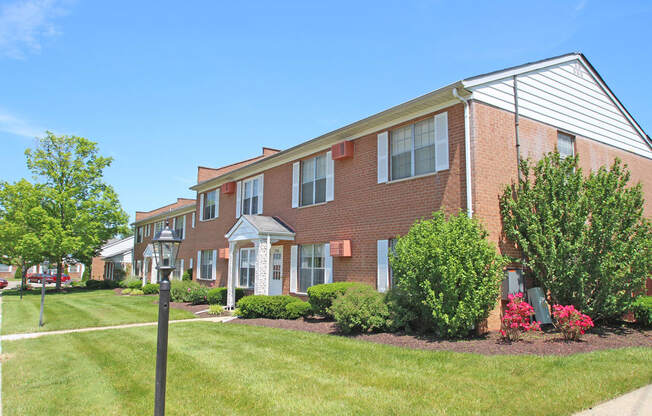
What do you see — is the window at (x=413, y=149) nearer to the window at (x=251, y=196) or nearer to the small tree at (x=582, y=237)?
the small tree at (x=582, y=237)

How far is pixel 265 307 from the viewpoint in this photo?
13430 millimetres

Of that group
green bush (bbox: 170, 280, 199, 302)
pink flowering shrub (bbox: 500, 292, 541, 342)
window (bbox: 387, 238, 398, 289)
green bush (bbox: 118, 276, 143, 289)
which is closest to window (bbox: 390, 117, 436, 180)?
window (bbox: 387, 238, 398, 289)

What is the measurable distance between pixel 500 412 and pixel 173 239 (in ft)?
13.8

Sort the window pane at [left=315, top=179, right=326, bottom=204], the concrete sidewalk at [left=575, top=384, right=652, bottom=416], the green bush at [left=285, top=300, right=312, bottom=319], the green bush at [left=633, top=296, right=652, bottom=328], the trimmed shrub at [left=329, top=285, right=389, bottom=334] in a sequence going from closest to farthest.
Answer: the concrete sidewalk at [left=575, top=384, right=652, bottom=416] → the trimmed shrub at [left=329, top=285, right=389, bottom=334] → the green bush at [left=633, top=296, right=652, bottom=328] → the green bush at [left=285, top=300, right=312, bottom=319] → the window pane at [left=315, top=179, right=326, bottom=204]

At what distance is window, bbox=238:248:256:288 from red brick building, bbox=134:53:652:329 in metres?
0.08

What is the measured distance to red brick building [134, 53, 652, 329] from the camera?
401 inches

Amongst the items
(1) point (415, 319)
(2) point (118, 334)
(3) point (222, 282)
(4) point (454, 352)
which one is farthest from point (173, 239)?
(3) point (222, 282)

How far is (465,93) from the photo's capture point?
1007 cm

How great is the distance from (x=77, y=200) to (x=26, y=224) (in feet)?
11.6

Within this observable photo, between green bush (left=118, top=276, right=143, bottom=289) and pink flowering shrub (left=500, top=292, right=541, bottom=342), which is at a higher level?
pink flowering shrub (left=500, top=292, right=541, bottom=342)

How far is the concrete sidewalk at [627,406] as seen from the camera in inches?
187

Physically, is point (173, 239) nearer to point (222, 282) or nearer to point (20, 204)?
point (222, 282)

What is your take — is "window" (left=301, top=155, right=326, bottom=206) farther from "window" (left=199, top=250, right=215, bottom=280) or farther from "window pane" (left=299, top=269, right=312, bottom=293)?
"window" (left=199, top=250, right=215, bottom=280)

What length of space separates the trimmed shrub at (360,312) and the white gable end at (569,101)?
5322 millimetres
